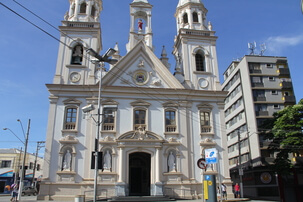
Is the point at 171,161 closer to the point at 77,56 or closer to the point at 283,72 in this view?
the point at 77,56

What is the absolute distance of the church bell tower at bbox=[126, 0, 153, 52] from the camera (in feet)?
98.9

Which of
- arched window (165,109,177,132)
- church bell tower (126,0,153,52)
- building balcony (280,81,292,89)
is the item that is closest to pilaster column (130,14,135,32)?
church bell tower (126,0,153,52)

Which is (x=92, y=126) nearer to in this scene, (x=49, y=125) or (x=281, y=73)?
(x=49, y=125)

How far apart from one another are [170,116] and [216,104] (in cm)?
514

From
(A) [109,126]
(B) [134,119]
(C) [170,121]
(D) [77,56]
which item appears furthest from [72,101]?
(C) [170,121]

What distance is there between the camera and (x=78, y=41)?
28172 millimetres

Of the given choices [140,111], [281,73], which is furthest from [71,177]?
[281,73]

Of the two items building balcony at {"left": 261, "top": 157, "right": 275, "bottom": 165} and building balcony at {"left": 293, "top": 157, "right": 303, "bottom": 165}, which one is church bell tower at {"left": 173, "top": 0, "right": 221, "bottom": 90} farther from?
building balcony at {"left": 261, "top": 157, "right": 275, "bottom": 165}

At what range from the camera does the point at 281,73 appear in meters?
45.0

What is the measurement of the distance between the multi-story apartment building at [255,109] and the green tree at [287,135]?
8.02 m

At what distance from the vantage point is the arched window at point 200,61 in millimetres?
29973

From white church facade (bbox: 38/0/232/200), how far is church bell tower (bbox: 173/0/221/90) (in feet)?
0.38

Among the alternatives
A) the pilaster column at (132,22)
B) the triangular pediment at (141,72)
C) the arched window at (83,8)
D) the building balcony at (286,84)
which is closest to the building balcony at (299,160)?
the building balcony at (286,84)

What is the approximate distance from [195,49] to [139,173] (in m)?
15.0
